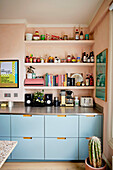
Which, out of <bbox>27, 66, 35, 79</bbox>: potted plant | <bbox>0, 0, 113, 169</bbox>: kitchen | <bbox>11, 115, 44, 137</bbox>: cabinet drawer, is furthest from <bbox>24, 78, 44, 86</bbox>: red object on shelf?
<bbox>11, 115, 44, 137</bbox>: cabinet drawer

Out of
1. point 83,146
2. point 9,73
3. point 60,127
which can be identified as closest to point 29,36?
point 9,73

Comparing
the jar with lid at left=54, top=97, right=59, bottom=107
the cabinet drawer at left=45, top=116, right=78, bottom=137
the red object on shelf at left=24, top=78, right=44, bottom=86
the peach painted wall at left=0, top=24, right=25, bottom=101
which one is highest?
the peach painted wall at left=0, top=24, right=25, bottom=101

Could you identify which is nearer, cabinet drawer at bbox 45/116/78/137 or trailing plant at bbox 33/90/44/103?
cabinet drawer at bbox 45/116/78/137

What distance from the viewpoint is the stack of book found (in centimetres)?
317

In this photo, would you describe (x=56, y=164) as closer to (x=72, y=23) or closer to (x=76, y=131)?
(x=76, y=131)

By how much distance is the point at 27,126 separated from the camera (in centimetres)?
250

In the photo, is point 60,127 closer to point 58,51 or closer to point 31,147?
point 31,147

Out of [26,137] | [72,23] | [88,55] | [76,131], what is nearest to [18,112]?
[26,137]

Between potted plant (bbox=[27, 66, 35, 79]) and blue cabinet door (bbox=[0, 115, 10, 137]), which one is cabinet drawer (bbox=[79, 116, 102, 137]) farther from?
potted plant (bbox=[27, 66, 35, 79])

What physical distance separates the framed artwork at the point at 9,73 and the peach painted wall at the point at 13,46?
0.27ft

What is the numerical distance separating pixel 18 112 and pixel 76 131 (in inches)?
40.4

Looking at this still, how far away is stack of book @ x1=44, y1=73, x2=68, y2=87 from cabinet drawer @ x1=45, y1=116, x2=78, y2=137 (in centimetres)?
90

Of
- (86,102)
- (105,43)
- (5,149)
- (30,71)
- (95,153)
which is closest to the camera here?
(5,149)

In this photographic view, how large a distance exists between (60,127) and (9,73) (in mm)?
1549
